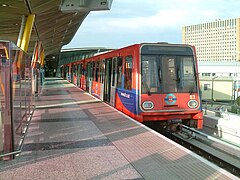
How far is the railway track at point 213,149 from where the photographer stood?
7996mm

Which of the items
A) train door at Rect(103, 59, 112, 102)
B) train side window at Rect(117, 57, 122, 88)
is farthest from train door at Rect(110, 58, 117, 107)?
train door at Rect(103, 59, 112, 102)

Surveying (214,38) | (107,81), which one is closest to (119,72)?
(107,81)

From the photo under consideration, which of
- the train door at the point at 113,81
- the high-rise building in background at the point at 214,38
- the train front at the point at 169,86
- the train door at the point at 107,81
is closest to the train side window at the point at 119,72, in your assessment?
the train door at the point at 113,81

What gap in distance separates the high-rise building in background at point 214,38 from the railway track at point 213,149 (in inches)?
1610

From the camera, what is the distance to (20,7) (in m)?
18.6

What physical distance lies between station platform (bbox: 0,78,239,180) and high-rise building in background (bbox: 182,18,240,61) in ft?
144

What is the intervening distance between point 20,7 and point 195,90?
12.6 meters

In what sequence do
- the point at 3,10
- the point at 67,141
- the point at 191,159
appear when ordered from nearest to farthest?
1. the point at 191,159
2. the point at 67,141
3. the point at 3,10

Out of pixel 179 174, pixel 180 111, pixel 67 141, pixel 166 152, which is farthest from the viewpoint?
pixel 180 111

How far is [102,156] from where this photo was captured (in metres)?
5.88

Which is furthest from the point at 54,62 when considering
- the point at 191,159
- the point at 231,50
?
the point at 191,159

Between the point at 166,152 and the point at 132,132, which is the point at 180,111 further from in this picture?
the point at 166,152

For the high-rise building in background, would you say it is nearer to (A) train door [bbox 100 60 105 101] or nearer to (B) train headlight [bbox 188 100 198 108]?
(A) train door [bbox 100 60 105 101]

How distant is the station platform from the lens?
492 cm
